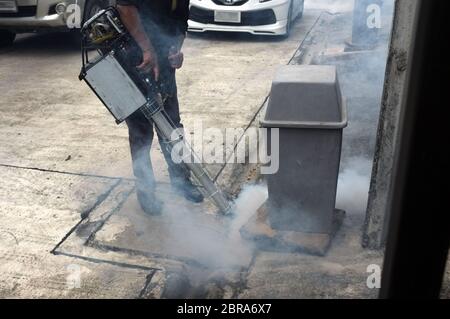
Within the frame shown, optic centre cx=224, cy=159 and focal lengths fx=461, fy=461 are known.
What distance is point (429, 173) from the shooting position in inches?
48.5

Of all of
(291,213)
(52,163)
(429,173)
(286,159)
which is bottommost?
(52,163)

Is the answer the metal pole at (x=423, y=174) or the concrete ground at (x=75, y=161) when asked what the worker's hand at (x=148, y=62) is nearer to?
the concrete ground at (x=75, y=161)

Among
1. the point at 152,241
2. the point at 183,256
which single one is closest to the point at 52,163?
the point at 152,241

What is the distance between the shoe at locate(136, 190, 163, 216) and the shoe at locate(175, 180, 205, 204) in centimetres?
26

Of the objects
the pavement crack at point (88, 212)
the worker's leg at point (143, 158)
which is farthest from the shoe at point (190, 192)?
the pavement crack at point (88, 212)

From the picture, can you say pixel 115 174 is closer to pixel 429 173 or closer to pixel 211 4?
pixel 429 173

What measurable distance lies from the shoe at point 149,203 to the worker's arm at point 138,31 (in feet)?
3.32

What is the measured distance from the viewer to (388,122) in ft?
9.23

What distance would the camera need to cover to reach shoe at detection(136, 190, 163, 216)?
3.53 metres

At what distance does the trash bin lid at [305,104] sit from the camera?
2.76 metres

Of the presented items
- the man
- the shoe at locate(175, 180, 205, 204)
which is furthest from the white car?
the shoe at locate(175, 180, 205, 204)

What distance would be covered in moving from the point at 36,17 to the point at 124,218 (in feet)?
16.3
